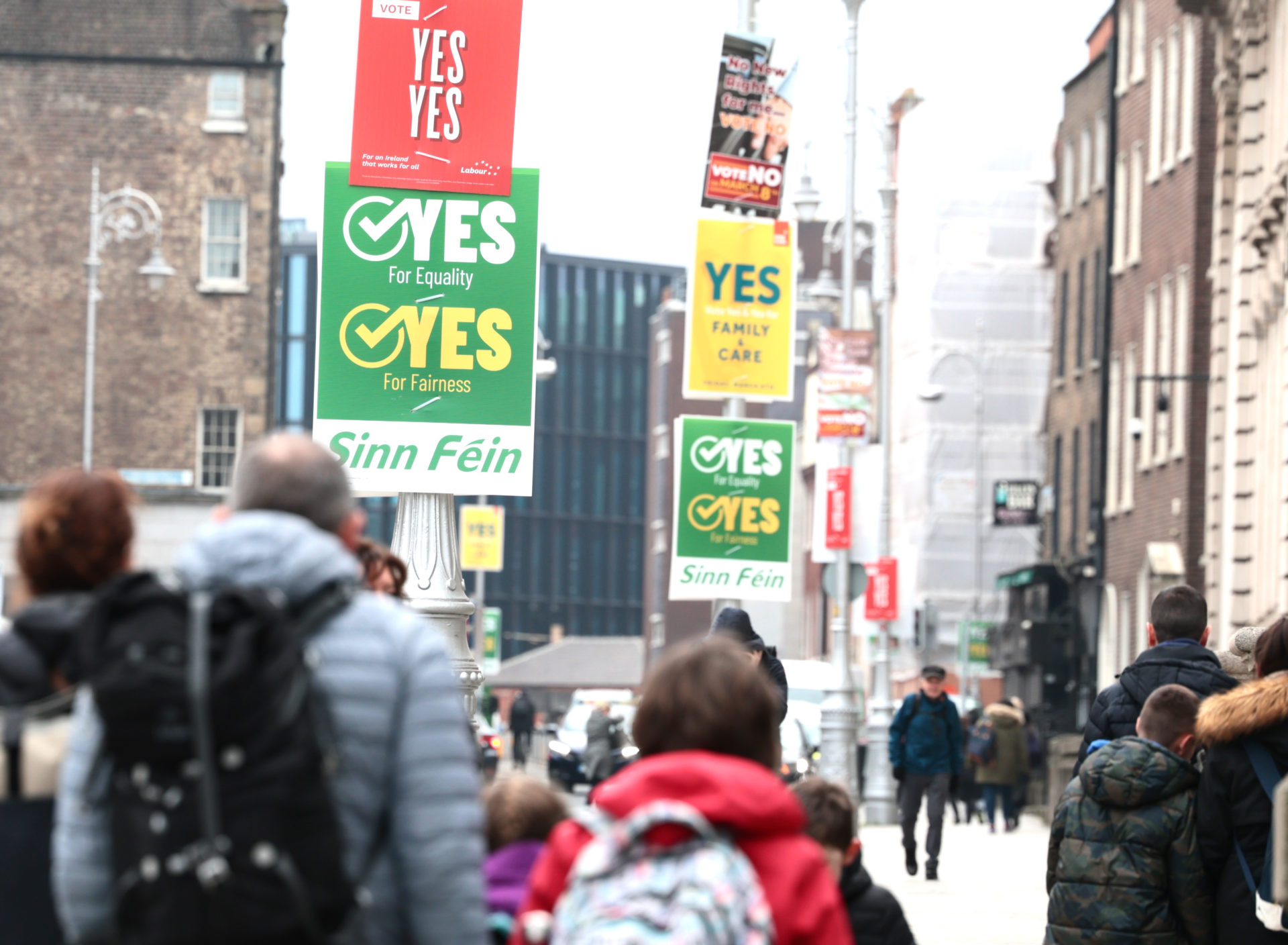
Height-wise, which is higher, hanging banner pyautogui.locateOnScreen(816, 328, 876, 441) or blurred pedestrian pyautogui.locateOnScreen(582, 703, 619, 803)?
hanging banner pyautogui.locateOnScreen(816, 328, 876, 441)

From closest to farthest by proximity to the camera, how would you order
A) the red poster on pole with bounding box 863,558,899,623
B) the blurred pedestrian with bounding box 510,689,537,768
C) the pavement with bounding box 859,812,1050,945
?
the pavement with bounding box 859,812,1050,945 → the red poster on pole with bounding box 863,558,899,623 → the blurred pedestrian with bounding box 510,689,537,768

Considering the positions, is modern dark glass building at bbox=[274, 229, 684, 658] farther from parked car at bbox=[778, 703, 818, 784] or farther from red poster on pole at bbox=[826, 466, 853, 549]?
red poster on pole at bbox=[826, 466, 853, 549]

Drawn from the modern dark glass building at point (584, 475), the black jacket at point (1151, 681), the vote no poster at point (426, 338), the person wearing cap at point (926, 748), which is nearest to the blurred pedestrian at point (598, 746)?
the person wearing cap at point (926, 748)

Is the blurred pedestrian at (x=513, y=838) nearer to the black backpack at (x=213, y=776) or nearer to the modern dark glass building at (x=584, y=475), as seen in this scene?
the black backpack at (x=213, y=776)

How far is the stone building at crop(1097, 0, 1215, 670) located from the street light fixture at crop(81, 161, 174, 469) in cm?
1844

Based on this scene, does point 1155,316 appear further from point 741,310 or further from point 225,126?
point 225,126

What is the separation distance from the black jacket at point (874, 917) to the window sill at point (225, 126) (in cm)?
4827

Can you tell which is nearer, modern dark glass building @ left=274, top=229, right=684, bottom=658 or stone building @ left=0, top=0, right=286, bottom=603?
stone building @ left=0, top=0, right=286, bottom=603

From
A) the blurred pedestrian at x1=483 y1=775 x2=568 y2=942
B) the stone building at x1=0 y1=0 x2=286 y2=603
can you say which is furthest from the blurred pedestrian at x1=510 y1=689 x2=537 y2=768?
the blurred pedestrian at x1=483 y1=775 x2=568 y2=942

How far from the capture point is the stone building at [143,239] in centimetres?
5216

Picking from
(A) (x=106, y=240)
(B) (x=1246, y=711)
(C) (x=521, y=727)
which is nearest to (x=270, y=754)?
(B) (x=1246, y=711)

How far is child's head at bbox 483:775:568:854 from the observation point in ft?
17.2

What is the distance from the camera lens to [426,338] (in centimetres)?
1165

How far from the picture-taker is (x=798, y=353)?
328 ft
